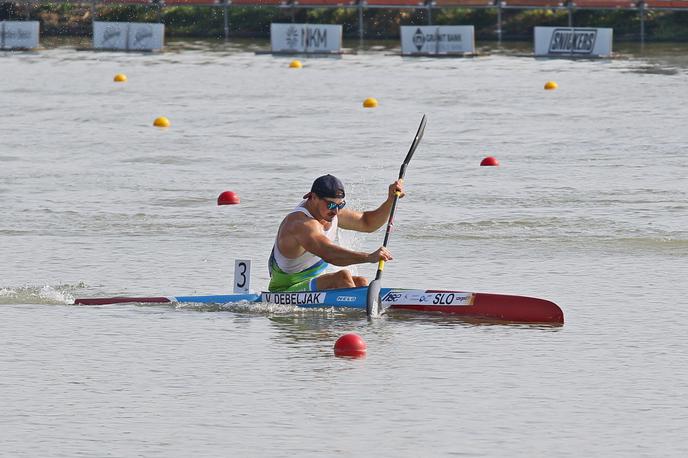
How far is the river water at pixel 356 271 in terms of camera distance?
9.87 meters

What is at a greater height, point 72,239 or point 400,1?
point 400,1

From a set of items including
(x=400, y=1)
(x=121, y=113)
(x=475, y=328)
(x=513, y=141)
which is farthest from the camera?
(x=400, y=1)

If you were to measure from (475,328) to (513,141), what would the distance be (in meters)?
13.7

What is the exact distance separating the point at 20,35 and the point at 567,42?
688 inches

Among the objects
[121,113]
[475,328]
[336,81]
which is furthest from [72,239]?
[336,81]

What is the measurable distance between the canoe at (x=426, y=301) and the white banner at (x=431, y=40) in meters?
31.7

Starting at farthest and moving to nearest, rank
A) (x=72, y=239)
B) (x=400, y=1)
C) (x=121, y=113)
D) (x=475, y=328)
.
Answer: (x=400, y=1) → (x=121, y=113) → (x=72, y=239) → (x=475, y=328)

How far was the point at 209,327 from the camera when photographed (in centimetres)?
1295

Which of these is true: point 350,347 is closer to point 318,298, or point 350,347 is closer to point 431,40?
point 318,298

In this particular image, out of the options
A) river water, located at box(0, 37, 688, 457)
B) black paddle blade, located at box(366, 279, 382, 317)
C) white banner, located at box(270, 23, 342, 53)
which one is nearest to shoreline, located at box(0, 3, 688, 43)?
white banner, located at box(270, 23, 342, 53)

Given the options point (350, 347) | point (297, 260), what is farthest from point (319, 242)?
point (350, 347)

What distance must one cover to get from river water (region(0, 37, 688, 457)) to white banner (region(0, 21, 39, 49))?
15305mm

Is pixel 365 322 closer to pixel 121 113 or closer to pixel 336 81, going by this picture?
pixel 121 113

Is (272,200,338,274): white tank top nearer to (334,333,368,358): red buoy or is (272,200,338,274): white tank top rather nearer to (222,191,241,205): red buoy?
(334,333,368,358): red buoy
